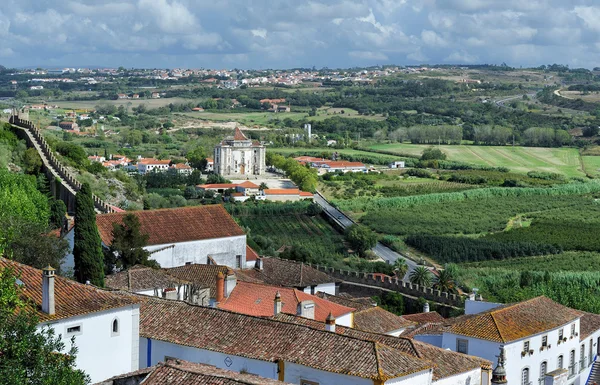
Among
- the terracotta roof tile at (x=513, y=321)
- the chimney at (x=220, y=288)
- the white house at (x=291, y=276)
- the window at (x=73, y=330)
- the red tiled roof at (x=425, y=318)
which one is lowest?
the red tiled roof at (x=425, y=318)

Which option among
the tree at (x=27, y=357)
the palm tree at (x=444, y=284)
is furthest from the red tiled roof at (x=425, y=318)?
the tree at (x=27, y=357)

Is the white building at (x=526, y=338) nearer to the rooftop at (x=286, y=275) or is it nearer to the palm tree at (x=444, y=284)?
the rooftop at (x=286, y=275)

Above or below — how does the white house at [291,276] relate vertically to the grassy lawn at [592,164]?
above

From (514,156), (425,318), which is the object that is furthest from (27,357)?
(514,156)

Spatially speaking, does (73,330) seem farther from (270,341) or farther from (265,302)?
(265,302)

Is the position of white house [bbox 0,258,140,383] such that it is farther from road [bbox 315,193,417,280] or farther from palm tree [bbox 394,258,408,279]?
road [bbox 315,193,417,280]

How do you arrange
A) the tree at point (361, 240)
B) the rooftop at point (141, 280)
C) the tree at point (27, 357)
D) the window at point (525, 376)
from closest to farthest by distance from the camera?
the tree at point (27, 357) < the window at point (525, 376) < the rooftop at point (141, 280) < the tree at point (361, 240)

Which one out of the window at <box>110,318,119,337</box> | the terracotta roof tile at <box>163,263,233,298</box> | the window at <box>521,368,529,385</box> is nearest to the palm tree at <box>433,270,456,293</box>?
the terracotta roof tile at <box>163,263,233,298</box>
